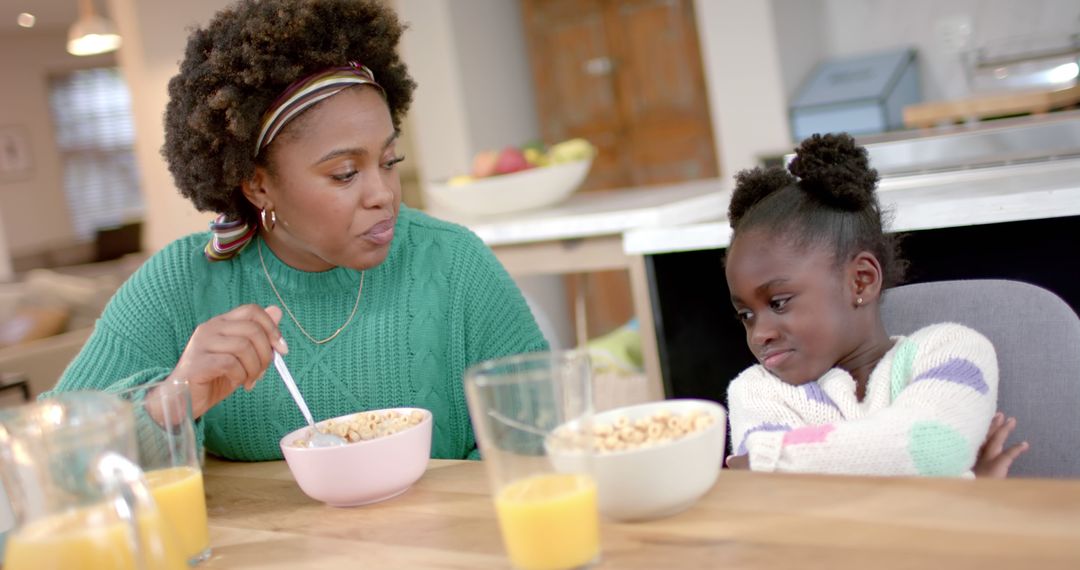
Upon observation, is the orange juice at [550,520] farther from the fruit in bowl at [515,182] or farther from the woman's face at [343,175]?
the fruit in bowl at [515,182]

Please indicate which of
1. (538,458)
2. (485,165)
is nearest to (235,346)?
(538,458)

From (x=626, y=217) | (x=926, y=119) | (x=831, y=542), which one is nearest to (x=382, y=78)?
(x=626, y=217)

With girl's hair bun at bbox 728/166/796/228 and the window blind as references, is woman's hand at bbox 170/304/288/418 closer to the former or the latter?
girl's hair bun at bbox 728/166/796/228

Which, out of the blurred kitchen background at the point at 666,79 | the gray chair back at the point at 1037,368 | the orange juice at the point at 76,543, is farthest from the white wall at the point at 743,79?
the orange juice at the point at 76,543

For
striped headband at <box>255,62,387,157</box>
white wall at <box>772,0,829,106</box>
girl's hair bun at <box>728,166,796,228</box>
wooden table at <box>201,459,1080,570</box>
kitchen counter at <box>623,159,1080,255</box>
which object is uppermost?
white wall at <box>772,0,829,106</box>

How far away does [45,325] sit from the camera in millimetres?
4656

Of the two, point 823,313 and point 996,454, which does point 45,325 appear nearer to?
point 823,313

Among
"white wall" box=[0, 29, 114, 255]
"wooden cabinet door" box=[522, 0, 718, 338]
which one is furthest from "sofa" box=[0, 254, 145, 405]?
"white wall" box=[0, 29, 114, 255]

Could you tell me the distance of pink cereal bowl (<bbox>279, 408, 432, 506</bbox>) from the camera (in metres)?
1.05

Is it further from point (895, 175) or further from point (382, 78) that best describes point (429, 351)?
point (895, 175)

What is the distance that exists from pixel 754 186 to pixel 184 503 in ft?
2.69

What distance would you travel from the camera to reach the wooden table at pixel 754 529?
0.73 meters

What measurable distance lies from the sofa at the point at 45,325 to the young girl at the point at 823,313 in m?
3.32

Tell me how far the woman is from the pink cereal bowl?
0.40 meters
